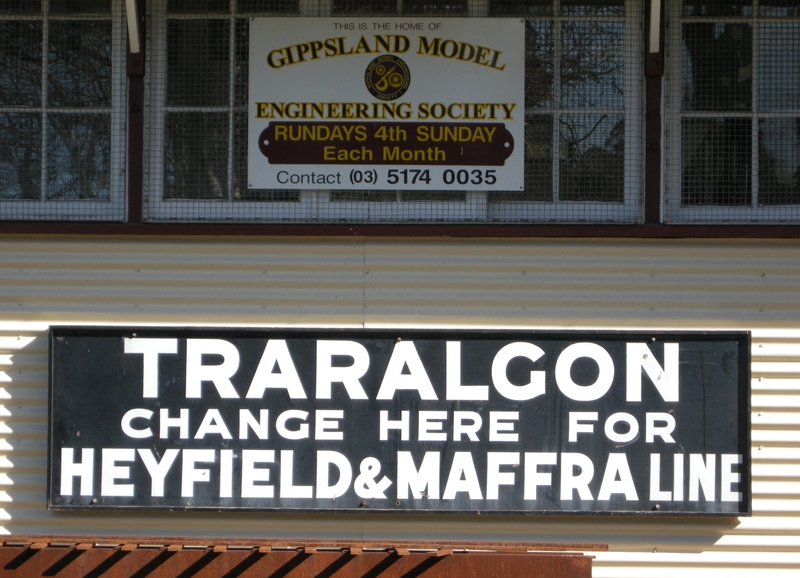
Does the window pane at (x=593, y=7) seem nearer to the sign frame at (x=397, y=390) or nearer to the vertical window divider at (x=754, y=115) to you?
the vertical window divider at (x=754, y=115)

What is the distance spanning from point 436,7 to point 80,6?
2183 millimetres

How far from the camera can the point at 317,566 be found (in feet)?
14.7

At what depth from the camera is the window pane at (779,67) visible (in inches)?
187

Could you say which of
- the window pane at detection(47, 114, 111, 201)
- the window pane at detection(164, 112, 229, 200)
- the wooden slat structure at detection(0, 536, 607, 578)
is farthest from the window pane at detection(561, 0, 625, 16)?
the wooden slat structure at detection(0, 536, 607, 578)

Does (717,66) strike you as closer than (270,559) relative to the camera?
No

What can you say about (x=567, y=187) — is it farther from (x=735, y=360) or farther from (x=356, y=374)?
(x=356, y=374)

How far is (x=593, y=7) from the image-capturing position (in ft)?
15.7

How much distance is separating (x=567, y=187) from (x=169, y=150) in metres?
2.43

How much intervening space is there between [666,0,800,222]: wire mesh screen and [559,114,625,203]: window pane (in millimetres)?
302

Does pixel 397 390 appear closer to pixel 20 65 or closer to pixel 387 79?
pixel 387 79

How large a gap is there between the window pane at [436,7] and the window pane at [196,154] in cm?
132

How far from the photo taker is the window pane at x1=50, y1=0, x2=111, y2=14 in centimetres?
486

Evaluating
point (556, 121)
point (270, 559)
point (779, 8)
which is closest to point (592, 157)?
point (556, 121)

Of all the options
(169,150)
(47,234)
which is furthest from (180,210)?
(47,234)
